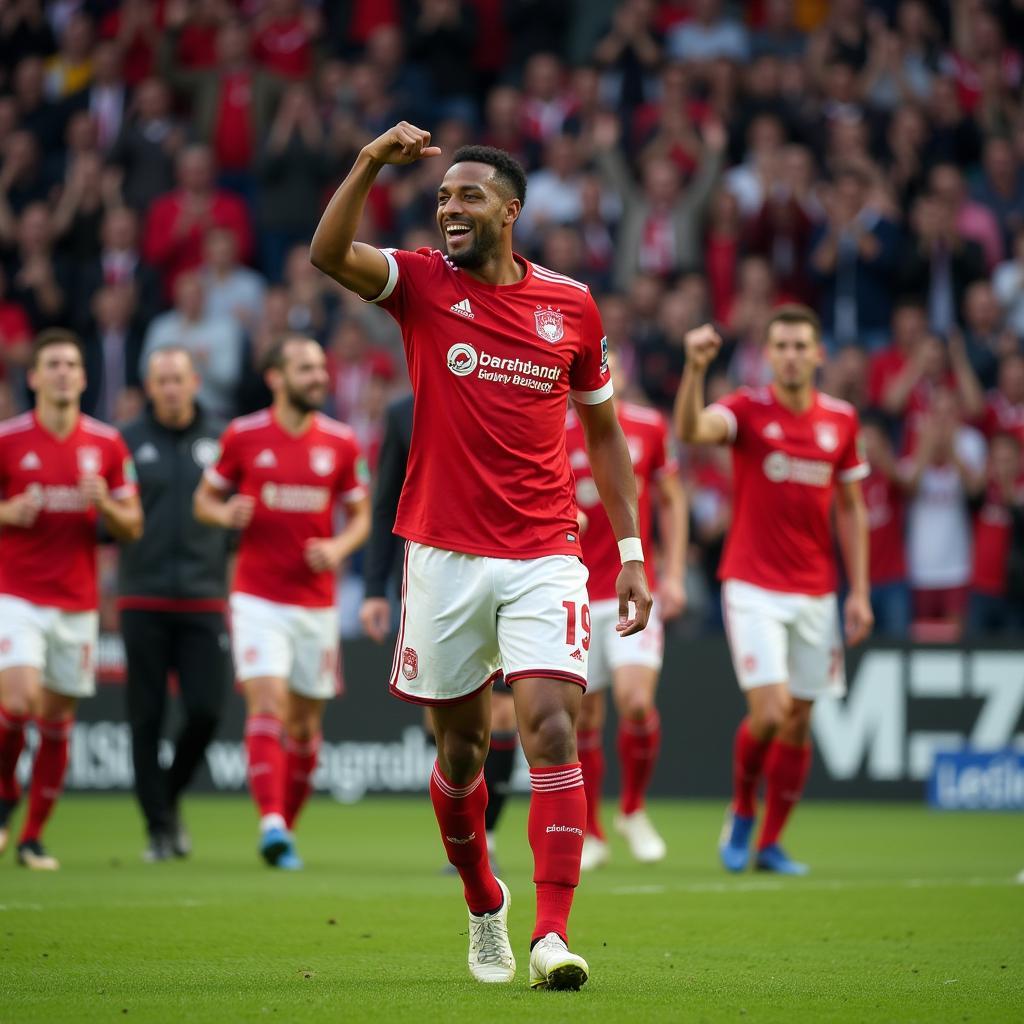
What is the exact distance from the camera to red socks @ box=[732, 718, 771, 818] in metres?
10.8

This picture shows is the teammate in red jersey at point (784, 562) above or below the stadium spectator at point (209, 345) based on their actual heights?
below

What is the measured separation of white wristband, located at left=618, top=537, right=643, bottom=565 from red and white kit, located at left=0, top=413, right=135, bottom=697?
16.9 feet

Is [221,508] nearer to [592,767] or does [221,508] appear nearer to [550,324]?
[592,767]

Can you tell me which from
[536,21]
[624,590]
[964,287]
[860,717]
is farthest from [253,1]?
[624,590]

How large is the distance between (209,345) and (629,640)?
8.29 m

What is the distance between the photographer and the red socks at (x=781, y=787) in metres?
10.8

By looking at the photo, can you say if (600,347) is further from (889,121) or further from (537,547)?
(889,121)

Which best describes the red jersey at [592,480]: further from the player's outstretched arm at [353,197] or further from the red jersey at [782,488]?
the player's outstretched arm at [353,197]

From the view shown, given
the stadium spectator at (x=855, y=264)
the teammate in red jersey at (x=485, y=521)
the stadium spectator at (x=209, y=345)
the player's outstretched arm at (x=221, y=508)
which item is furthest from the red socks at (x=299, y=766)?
the stadium spectator at (x=855, y=264)

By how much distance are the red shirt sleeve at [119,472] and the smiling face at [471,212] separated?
5.14 meters

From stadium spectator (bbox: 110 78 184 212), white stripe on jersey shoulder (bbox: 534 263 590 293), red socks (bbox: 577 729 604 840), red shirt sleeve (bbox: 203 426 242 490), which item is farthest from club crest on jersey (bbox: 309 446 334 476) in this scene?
stadium spectator (bbox: 110 78 184 212)

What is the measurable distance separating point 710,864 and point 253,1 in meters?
15.1

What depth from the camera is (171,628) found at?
1173cm

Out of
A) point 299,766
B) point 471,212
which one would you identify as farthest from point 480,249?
point 299,766
